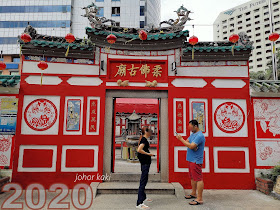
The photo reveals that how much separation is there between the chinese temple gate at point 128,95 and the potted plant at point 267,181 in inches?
10.5

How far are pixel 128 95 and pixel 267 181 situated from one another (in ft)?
14.0

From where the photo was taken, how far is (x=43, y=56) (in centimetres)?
579

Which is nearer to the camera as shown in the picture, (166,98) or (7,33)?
(166,98)

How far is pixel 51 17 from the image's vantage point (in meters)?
26.0

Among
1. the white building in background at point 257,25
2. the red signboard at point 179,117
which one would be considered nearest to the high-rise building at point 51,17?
the red signboard at point 179,117

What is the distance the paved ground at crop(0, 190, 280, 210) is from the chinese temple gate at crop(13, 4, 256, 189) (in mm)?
623

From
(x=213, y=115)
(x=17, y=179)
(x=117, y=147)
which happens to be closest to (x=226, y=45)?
(x=213, y=115)

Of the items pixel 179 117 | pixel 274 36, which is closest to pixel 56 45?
pixel 179 117

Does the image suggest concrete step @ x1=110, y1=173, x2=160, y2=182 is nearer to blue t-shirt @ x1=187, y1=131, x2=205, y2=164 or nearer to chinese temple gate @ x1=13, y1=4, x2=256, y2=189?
chinese temple gate @ x1=13, y1=4, x2=256, y2=189

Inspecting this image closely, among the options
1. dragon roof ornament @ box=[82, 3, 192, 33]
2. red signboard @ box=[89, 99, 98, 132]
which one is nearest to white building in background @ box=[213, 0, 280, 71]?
dragon roof ornament @ box=[82, 3, 192, 33]

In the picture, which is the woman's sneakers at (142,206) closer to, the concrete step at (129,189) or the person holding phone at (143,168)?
the person holding phone at (143,168)

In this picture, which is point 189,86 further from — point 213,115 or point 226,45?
point 226,45

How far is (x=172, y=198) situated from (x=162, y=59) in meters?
3.81

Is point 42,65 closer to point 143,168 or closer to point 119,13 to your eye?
point 143,168
